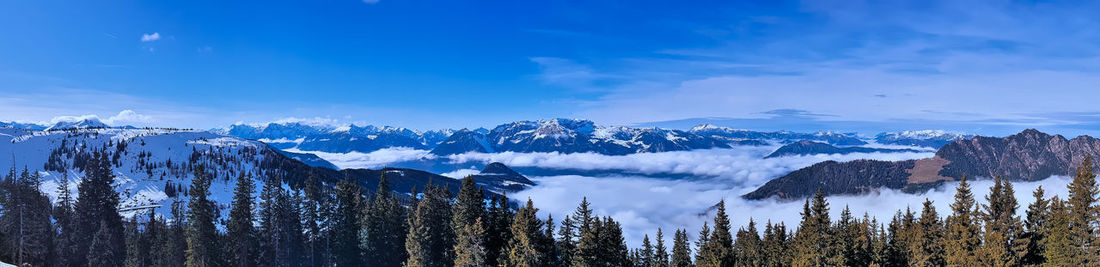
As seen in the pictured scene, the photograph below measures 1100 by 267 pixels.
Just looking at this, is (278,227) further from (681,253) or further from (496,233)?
(681,253)

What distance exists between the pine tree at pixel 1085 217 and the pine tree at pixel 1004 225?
4.01 m

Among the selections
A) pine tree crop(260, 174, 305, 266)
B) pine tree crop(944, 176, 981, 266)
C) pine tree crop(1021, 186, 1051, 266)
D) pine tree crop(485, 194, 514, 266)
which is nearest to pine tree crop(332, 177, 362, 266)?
pine tree crop(260, 174, 305, 266)

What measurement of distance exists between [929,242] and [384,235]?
7242cm

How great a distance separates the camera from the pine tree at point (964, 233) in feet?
166

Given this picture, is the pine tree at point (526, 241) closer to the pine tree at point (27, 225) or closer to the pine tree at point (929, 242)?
the pine tree at point (929, 242)

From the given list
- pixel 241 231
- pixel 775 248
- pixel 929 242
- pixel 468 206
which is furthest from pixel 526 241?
pixel 929 242

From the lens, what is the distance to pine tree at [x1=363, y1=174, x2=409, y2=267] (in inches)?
2899

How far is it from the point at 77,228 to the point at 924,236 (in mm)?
117711

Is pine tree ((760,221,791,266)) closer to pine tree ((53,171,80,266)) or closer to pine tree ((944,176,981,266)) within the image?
pine tree ((944,176,981,266))

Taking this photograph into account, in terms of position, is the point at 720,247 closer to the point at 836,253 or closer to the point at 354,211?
the point at 836,253

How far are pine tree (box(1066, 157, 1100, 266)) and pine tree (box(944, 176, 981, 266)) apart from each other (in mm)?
7110

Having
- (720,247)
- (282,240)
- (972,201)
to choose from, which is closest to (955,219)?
(972,201)

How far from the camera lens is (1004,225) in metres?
50.6

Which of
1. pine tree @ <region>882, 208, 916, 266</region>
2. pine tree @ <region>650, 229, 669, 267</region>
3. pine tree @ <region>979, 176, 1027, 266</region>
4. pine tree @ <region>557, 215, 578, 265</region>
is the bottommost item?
pine tree @ <region>650, 229, 669, 267</region>
